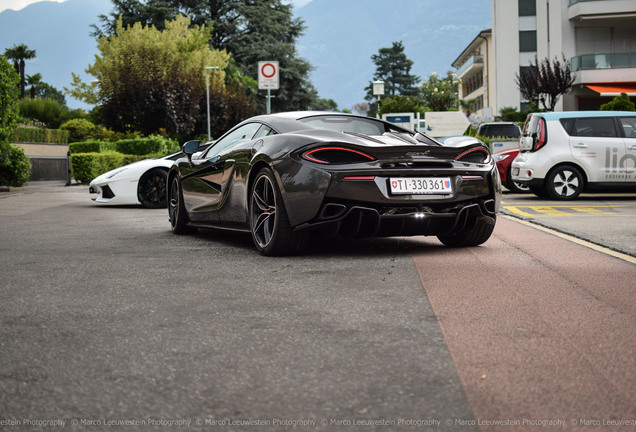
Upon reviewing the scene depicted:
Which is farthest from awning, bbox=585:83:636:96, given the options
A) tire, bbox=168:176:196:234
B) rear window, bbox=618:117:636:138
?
tire, bbox=168:176:196:234

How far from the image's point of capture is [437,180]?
21.6ft

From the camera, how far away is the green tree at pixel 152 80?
43844mm

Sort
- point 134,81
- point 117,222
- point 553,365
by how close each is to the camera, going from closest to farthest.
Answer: point 553,365, point 117,222, point 134,81

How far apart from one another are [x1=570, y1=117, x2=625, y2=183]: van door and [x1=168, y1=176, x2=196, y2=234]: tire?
845 centimetres

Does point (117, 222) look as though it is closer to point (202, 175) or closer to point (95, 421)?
point (202, 175)

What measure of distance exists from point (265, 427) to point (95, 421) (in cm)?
54

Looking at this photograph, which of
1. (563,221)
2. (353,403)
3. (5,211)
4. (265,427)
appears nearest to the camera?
(265,427)

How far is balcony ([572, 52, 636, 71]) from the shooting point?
44.8m

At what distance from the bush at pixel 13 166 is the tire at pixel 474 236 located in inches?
716

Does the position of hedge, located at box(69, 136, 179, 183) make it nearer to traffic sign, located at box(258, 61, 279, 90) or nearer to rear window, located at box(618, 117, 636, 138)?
traffic sign, located at box(258, 61, 279, 90)

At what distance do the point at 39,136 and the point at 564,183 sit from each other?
27.7m

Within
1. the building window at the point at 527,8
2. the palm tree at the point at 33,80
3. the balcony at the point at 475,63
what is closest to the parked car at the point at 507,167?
the building window at the point at 527,8

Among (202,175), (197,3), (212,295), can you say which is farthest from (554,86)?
(212,295)

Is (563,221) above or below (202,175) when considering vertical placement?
below
